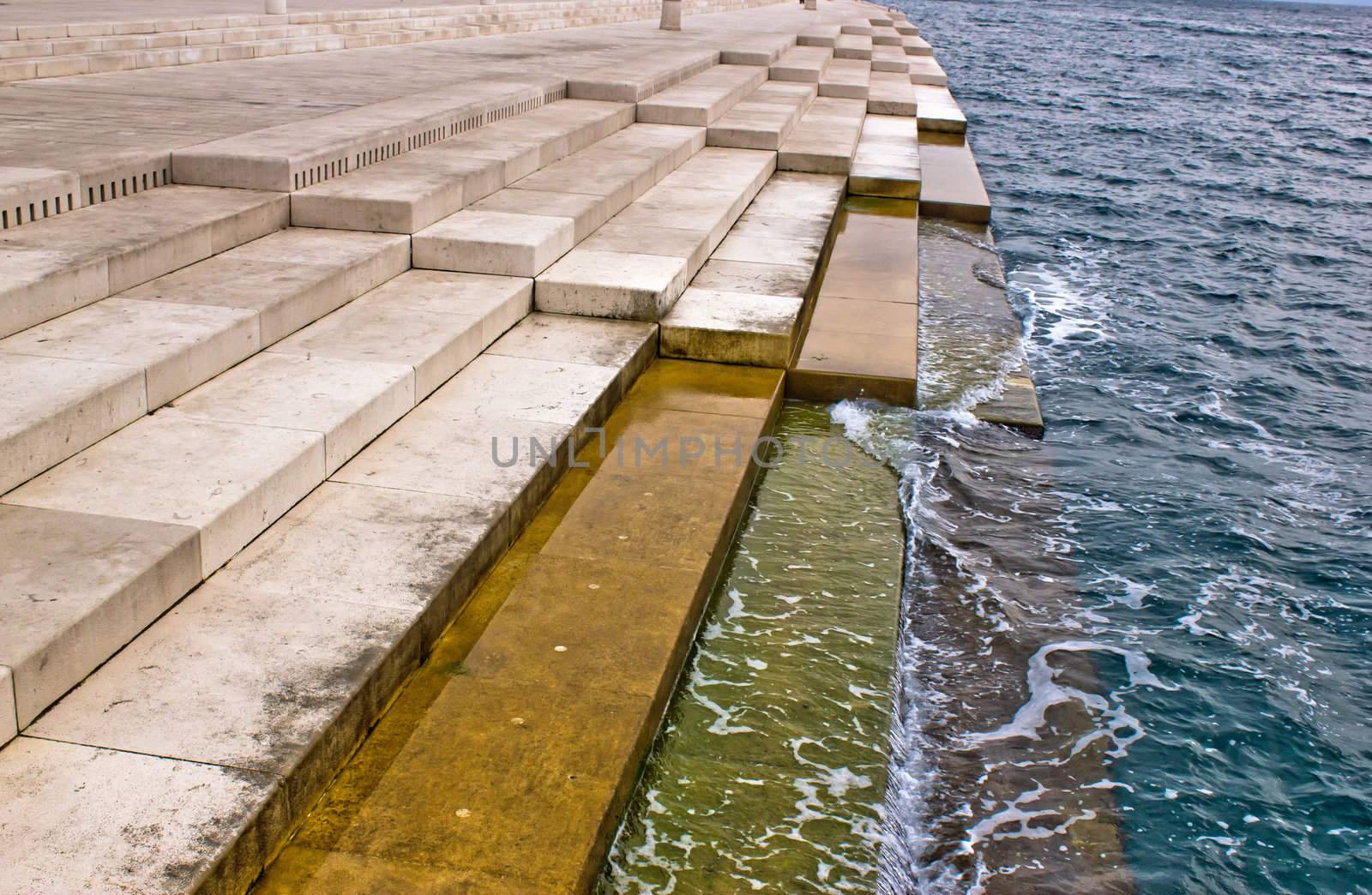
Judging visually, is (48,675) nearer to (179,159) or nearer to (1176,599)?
(179,159)

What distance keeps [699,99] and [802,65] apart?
5.93m

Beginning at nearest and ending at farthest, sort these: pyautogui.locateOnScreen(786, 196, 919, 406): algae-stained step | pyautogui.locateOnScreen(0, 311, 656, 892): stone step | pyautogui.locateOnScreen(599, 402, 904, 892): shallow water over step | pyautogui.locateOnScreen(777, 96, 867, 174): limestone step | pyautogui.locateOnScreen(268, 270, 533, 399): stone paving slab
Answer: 1. pyautogui.locateOnScreen(0, 311, 656, 892): stone step
2. pyautogui.locateOnScreen(599, 402, 904, 892): shallow water over step
3. pyautogui.locateOnScreen(268, 270, 533, 399): stone paving slab
4. pyautogui.locateOnScreen(786, 196, 919, 406): algae-stained step
5. pyautogui.locateOnScreen(777, 96, 867, 174): limestone step

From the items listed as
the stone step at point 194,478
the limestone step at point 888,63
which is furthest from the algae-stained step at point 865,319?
the limestone step at point 888,63

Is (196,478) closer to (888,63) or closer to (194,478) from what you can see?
(194,478)

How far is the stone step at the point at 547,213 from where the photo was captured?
6664mm

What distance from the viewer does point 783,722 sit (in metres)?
3.94

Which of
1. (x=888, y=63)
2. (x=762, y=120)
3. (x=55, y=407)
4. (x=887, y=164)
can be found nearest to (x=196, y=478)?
(x=55, y=407)

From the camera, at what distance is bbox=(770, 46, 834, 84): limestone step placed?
16.6m

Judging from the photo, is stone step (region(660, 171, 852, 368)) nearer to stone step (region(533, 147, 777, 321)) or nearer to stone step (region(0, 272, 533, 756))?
stone step (region(533, 147, 777, 321))

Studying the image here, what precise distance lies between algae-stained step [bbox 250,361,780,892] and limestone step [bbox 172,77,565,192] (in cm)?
281

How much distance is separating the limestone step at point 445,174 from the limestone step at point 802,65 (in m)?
6.57

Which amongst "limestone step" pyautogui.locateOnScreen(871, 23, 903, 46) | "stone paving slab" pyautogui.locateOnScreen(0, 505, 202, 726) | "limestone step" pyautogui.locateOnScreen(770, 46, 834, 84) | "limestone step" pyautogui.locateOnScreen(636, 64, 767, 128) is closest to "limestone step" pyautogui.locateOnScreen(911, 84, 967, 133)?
"limestone step" pyautogui.locateOnScreen(770, 46, 834, 84)

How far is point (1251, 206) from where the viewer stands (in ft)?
57.1

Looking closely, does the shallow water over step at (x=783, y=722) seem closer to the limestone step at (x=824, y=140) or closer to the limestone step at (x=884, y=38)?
the limestone step at (x=824, y=140)
